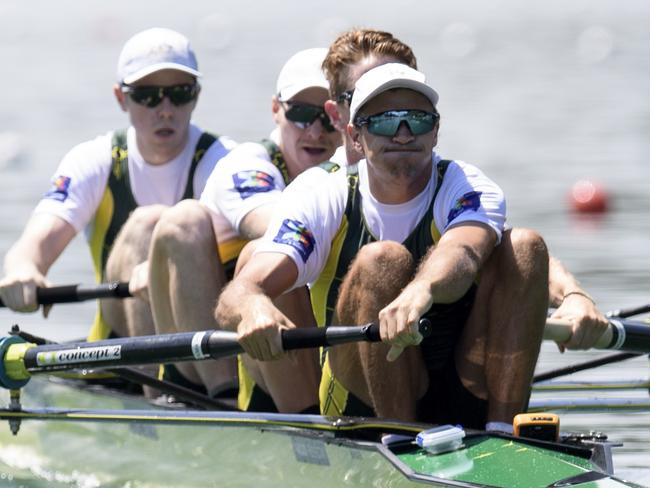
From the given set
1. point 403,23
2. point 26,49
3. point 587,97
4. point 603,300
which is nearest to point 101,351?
point 603,300

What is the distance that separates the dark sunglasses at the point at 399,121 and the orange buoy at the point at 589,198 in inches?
345

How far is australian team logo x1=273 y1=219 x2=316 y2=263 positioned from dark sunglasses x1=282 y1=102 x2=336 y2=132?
1.35m

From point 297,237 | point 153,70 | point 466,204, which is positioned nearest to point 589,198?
point 153,70

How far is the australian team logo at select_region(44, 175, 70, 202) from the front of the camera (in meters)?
6.84

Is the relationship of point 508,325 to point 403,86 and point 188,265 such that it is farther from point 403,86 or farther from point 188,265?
point 188,265

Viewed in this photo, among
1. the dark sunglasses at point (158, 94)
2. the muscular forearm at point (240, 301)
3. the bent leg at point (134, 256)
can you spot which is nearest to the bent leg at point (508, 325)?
the muscular forearm at point (240, 301)

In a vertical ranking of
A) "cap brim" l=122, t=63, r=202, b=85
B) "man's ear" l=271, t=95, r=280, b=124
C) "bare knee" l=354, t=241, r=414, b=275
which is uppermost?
"cap brim" l=122, t=63, r=202, b=85

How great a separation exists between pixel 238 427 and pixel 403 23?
35662 mm

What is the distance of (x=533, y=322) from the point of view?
4824 mm

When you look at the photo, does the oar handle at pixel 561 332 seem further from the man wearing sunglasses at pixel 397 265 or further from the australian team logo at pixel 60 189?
the australian team logo at pixel 60 189

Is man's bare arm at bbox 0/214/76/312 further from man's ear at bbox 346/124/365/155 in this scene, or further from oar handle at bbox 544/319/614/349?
oar handle at bbox 544/319/614/349

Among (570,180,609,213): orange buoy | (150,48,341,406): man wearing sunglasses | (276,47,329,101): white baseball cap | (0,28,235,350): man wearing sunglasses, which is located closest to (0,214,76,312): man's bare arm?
(0,28,235,350): man wearing sunglasses

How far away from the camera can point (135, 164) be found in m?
6.99

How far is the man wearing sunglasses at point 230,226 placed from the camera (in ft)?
19.2
